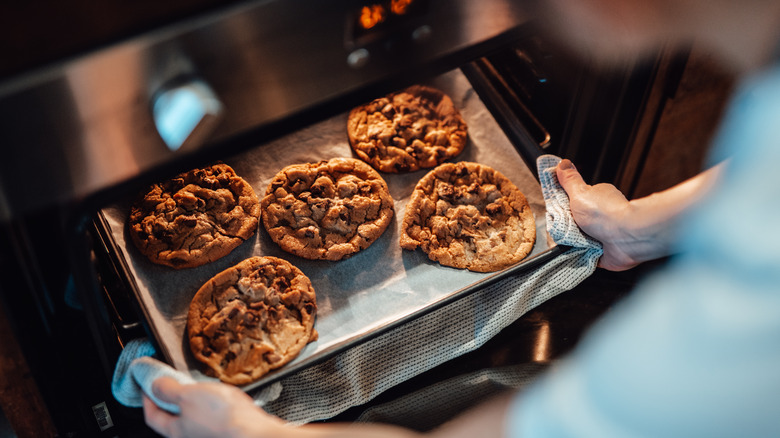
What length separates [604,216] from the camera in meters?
1.56

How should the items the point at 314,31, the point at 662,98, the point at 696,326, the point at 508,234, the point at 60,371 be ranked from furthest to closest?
the point at 662,98
the point at 508,234
the point at 60,371
the point at 314,31
the point at 696,326

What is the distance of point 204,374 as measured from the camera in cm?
142

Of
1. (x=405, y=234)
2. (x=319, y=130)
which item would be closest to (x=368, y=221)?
(x=405, y=234)

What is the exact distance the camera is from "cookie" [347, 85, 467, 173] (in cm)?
184

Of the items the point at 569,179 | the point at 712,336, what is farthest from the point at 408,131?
the point at 712,336

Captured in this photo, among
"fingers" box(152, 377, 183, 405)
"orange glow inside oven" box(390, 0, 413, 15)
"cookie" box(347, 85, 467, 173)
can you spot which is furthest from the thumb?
"fingers" box(152, 377, 183, 405)

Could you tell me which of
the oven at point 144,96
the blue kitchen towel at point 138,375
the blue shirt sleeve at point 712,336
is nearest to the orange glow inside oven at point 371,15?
the oven at point 144,96

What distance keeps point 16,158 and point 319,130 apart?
1.11m

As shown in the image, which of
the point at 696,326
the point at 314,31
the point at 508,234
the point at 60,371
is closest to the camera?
the point at 696,326

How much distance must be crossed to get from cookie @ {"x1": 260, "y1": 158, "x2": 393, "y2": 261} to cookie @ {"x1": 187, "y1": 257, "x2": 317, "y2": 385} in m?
0.10

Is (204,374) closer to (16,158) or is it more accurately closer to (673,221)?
(16,158)

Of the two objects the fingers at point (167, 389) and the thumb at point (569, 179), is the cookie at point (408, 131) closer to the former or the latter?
the thumb at point (569, 179)

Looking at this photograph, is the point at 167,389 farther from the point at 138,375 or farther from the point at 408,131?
the point at 408,131

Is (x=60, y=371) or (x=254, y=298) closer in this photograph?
(x=60, y=371)
